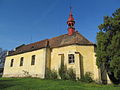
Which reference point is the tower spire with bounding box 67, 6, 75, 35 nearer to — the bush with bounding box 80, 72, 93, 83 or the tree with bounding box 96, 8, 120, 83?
the tree with bounding box 96, 8, 120, 83

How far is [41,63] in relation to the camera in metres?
21.4

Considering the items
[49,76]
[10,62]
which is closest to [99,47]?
[49,76]

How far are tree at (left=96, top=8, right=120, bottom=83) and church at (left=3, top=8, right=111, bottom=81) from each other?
3.27 metres

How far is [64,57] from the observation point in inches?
805

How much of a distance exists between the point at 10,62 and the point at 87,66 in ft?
59.7

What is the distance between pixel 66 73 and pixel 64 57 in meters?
2.85

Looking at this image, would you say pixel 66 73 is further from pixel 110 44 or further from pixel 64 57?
pixel 110 44

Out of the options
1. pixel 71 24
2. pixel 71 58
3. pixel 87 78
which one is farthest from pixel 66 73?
pixel 71 24

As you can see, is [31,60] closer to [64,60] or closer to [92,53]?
[64,60]

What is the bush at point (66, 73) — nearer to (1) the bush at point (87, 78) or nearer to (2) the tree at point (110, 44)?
(1) the bush at point (87, 78)

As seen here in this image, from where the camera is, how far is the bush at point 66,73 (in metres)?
18.2

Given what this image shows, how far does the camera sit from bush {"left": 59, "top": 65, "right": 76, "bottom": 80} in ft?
59.9

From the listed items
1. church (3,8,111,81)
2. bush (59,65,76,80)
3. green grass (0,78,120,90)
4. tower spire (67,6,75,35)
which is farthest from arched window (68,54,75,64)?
green grass (0,78,120,90)

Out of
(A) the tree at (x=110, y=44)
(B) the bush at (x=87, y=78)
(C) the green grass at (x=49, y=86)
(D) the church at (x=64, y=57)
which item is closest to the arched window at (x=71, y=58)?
(D) the church at (x=64, y=57)
